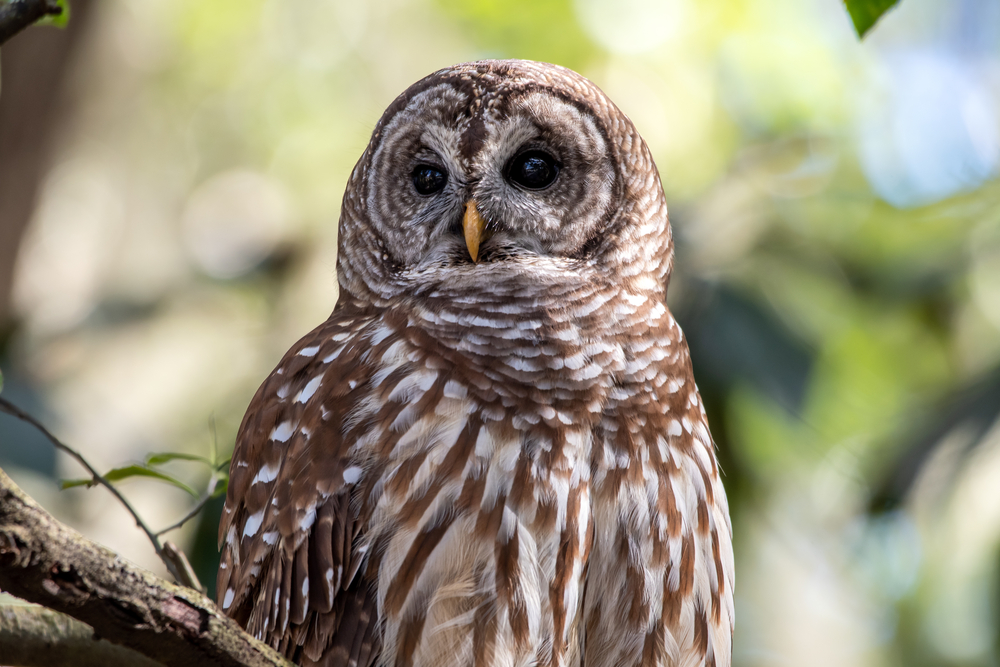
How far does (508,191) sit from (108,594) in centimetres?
198

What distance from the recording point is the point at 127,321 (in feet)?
23.2

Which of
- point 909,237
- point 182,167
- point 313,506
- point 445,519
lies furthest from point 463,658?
point 182,167

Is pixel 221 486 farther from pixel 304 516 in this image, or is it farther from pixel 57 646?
pixel 57 646

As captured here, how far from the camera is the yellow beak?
118 inches

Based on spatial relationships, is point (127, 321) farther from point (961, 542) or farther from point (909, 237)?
point (909, 237)

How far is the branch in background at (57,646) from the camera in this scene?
1.56 meters

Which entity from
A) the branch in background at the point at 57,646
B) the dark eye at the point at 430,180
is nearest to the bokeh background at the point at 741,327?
the dark eye at the point at 430,180

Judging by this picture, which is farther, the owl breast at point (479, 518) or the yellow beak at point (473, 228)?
the yellow beak at point (473, 228)

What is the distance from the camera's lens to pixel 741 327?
5.83 meters

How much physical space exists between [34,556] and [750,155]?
261 inches

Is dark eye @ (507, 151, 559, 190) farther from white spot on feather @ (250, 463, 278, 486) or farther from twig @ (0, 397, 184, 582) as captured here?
twig @ (0, 397, 184, 582)

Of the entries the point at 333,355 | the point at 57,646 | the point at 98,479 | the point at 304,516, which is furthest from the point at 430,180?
the point at 57,646

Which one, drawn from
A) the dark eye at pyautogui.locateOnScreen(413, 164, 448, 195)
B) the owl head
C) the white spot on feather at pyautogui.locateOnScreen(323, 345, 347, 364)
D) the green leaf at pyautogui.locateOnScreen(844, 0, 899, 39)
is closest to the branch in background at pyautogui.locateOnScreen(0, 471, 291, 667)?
the white spot on feather at pyautogui.locateOnScreen(323, 345, 347, 364)

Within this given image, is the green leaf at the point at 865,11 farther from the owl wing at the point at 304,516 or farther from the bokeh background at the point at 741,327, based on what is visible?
the bokeh background at the point at 741,327
